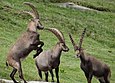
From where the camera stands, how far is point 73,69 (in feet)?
98.7

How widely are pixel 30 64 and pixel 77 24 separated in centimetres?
1931

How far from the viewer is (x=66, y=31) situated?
140ft

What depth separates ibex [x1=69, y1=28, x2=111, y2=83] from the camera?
20042mm

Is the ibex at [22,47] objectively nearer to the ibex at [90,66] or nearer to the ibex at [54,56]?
the ibex at [54,56]

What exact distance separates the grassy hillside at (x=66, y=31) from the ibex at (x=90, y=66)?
3345 mm

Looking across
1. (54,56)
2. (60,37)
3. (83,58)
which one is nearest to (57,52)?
(54,56)

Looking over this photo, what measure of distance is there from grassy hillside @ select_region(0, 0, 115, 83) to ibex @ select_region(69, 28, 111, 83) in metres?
3.35

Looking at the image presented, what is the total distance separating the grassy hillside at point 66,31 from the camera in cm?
2842

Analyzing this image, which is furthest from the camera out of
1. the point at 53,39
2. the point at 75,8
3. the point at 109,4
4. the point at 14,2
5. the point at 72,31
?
the point at 109,4

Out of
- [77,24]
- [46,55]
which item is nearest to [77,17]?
[77,24]

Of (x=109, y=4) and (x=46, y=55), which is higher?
(x=46, y=55)

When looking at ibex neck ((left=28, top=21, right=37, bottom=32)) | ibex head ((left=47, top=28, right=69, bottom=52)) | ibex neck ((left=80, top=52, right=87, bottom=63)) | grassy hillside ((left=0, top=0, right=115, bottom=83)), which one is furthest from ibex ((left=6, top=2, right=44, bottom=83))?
grassy hillside ((left=0, top=0, right=115, bottom=83))

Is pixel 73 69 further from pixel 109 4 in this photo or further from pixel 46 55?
pixel 109 4

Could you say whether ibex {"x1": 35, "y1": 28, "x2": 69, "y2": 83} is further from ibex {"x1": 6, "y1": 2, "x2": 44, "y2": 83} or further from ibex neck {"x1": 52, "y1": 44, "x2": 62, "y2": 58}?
ibex {"x1": 6, "y1": 2, "x2": 44, "y2": 83}
